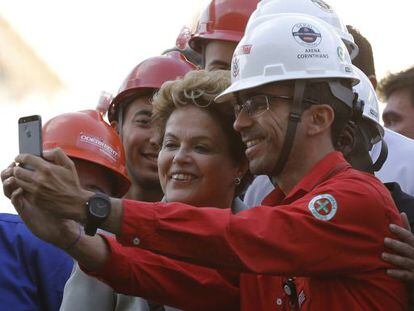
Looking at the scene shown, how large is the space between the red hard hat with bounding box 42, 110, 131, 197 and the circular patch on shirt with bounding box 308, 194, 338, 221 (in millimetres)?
1878

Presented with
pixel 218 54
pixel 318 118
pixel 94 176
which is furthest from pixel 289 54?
pixel 218 54

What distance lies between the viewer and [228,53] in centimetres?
666

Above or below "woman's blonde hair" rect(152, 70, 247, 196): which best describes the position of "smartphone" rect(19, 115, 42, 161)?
above

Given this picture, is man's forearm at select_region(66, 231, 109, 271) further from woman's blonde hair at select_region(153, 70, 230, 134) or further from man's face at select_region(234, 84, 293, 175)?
woman's blonde hair at select_region(153, 70, 230, 134)

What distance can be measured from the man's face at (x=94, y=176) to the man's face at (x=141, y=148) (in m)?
0.31

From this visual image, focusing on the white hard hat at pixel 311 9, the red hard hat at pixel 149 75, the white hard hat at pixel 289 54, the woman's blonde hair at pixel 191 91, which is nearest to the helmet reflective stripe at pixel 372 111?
the white hard hat at pixel 311 9

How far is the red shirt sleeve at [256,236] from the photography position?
13.2 ft

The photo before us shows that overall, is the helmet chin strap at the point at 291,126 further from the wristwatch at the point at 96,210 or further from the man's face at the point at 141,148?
the man's face at the point at 141,148

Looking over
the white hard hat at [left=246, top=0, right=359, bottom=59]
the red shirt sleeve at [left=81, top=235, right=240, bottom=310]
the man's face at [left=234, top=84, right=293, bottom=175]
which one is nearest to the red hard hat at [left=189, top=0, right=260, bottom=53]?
the white hard hat at [left=246, top=0, right=359, bottom=59]

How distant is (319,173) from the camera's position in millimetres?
4414

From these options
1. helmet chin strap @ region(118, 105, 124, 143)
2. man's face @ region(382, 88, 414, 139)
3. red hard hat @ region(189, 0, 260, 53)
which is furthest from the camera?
man's face @ region(382, 88, 414, 139)

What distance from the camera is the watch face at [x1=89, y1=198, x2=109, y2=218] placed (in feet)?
13.0

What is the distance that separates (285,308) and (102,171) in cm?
175

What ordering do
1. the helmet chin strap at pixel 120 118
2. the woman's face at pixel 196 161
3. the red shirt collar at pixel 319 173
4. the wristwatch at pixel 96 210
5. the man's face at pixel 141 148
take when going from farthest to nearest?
the helmet chin strap at pixel 120 118 < the man's face at pixel 141 148 < the woman's face at pixel 196 161 < the red shirt collar at pixel 319 173 < the wristwatch at pixel 96 210
